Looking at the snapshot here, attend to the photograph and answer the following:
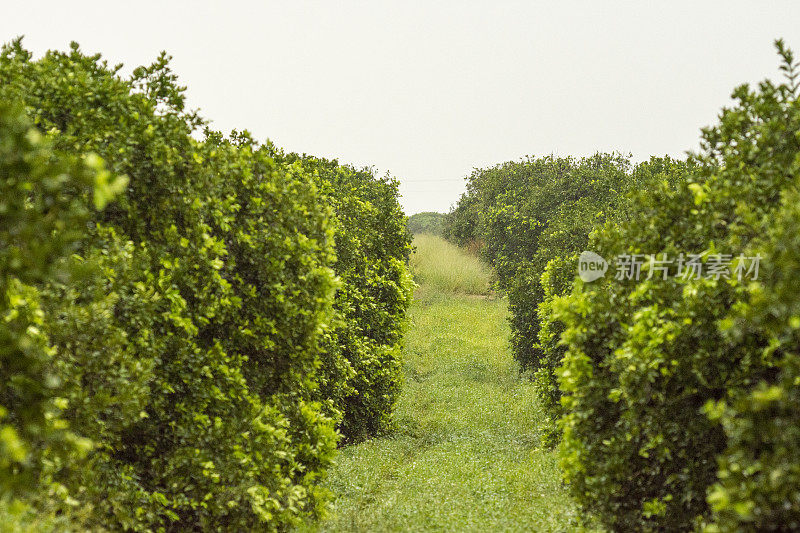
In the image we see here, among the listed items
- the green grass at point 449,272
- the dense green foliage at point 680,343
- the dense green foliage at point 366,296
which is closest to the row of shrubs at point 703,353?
the dense green foliage at point 680,343

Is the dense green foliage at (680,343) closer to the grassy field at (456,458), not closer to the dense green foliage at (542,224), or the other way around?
the dense green foliage at (542,224)

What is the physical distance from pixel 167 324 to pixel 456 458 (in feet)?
23.7

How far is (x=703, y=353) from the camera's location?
16.6ft

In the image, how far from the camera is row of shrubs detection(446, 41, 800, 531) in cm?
383

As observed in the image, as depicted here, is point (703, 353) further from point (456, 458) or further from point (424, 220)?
point (424, 220)

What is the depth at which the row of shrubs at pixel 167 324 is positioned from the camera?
5371mm

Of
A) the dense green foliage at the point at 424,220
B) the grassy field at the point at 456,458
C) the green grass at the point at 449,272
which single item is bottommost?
the grassy field at the point at 456,458

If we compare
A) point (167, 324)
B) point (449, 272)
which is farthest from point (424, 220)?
point (167, 324)

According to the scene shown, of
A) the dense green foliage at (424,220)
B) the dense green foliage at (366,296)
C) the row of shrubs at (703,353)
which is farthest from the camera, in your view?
the dense green foliage at (424,220)

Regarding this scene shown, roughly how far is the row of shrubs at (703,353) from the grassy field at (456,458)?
237 centimetres

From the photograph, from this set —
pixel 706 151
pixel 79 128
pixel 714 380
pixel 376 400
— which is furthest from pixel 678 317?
pixel 376 400

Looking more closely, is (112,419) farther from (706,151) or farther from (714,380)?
(706,151)

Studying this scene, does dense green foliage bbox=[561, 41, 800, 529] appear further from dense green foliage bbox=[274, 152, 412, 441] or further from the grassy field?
A: dense green foliage bbox=[274, 152, 412, 441]

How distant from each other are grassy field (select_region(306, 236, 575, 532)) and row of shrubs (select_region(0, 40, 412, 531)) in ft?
5.93
